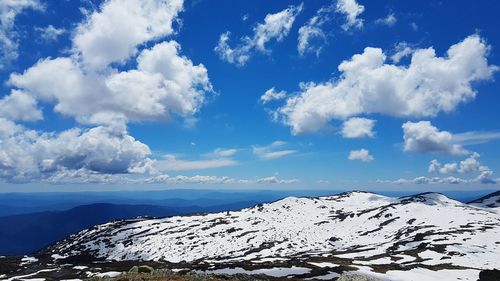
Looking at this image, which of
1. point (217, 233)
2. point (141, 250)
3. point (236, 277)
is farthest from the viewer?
point (217, 233)

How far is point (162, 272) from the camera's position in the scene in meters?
32.5

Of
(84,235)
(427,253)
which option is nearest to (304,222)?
(427,253)

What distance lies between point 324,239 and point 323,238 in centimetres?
200

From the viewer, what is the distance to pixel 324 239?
139 metres

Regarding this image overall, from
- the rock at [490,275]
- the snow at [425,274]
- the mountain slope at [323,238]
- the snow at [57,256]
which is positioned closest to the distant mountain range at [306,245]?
the snow at [425,274]

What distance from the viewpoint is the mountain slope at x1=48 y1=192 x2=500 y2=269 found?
290ft

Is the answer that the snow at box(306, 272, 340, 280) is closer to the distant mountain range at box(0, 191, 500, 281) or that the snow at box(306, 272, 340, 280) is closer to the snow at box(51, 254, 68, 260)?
the distant mountain range at box(0, 191, 500, 281)

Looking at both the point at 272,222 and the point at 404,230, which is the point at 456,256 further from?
the point at 272,222

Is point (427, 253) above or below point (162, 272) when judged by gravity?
below

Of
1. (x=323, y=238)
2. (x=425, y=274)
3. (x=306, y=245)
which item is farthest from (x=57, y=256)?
(x=425, y=274)

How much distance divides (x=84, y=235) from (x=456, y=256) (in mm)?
170874

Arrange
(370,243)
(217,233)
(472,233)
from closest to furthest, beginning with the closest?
(472,233) → (370,243) → (217,233)

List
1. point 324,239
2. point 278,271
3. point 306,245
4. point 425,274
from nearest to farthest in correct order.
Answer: point 425,274
point 278,271
point 306,245
point 324,239

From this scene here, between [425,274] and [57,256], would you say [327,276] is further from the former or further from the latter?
[57,256]
